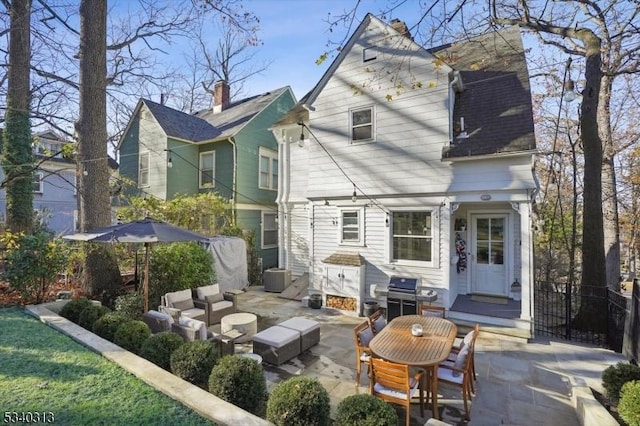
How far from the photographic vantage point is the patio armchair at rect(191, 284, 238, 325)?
7544mm

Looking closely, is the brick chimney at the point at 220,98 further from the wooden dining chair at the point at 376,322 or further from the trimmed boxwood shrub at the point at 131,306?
the wooden dining chair at the point at 376,322

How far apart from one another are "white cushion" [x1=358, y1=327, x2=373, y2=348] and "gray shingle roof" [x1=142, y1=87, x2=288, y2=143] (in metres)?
11.4

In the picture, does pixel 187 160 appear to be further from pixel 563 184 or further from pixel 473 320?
pixel 563 184

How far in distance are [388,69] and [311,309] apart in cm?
744

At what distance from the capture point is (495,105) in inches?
330

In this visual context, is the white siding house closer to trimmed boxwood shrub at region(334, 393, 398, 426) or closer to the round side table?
the round side table

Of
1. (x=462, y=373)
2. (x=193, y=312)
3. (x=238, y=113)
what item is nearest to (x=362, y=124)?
(x=193, y=312)

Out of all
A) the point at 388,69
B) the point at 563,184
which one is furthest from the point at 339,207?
the point at 563,184

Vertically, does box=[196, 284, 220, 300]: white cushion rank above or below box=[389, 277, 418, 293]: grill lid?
below

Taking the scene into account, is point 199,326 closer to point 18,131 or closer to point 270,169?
point 18,131

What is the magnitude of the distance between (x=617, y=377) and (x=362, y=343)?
318 centimetres

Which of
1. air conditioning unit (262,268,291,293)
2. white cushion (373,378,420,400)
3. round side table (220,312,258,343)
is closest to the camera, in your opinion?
white cushion (373,378,420,400)

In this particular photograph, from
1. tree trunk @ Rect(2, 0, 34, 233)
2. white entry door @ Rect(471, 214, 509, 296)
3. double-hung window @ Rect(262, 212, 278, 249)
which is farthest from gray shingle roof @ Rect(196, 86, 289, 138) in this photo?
white entry door @ Rect(471, 214, 509, 296)

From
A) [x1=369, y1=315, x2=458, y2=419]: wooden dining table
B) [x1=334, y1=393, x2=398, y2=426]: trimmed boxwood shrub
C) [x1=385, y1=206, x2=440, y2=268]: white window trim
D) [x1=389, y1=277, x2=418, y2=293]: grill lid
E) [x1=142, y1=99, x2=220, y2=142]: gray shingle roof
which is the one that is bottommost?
[x1=334, y1=393, x2=398, y2=426]: trimmed boxwood shrub
